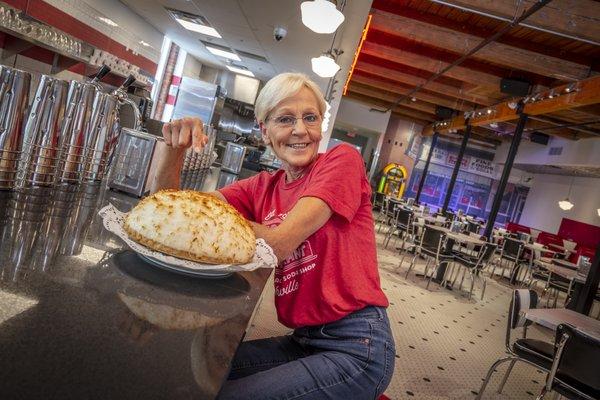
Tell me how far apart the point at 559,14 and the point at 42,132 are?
637 centimetres

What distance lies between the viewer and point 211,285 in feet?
2.99

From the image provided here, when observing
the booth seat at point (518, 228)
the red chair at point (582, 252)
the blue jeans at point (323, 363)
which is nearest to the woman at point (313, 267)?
the blue jeans at point (323, 363)

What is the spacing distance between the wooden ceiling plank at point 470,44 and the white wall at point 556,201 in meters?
8.87

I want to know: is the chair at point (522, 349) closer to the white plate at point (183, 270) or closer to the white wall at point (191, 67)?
the white plate at point (183, 270)

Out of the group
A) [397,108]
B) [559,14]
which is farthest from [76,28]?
[397,108]

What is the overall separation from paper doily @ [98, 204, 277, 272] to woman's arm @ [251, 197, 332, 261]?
6cm

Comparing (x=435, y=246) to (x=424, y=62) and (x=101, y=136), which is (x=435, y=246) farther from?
(x=101, y=136)

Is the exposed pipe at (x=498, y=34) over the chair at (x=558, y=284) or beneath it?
over

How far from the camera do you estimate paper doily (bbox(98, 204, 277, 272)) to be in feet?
2.82

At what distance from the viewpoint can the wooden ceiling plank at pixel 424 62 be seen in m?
8.73

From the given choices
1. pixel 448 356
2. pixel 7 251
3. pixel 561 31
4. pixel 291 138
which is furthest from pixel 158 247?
pixel 561 31

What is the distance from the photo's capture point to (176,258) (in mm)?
876

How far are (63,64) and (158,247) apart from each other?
7.86 metres

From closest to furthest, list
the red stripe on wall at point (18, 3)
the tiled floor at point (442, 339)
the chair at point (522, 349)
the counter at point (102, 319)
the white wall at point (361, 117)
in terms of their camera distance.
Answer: the counter at point (102, 319), the chair at point (522, 349), the tiled floor at point (442, 339), the red stripe on wall at point (18, 3), the white wall at point (361, 117)
